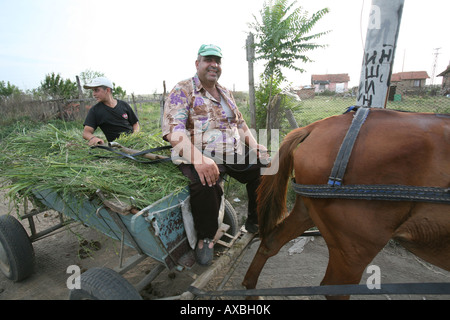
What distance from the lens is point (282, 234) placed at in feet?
6.63

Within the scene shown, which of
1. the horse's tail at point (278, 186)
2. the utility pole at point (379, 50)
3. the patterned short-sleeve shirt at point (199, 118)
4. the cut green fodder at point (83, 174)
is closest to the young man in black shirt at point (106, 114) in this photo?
the cut green fodder at point (83, 174)

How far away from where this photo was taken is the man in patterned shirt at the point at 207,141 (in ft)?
6.08

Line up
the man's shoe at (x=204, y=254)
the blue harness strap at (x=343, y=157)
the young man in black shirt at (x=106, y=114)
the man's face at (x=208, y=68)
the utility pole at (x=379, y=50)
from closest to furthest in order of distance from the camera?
the blue harness strap at (x=343, y=157) → the man's shoe at (x=204, y=254) → the man's face at (x=208, y=68) → the utility pole at (x=379, y=50) → the young man in black shirt at (x=106, y=114)

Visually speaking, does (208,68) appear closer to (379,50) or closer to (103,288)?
(379,50)

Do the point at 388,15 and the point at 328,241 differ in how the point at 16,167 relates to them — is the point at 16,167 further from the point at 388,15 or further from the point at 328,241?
the point at 388,15

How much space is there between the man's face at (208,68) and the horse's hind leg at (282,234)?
1.32 metres

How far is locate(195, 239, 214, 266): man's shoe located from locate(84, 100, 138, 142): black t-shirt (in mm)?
2445

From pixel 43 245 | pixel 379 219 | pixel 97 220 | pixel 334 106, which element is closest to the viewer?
pixel 379 219

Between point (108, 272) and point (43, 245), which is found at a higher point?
point (108, 272)

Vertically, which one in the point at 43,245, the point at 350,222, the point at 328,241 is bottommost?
the point at 43,245

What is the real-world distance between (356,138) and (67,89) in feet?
76.5

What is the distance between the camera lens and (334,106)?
769cm

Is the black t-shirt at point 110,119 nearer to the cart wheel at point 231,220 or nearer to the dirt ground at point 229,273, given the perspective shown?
the dirt ground at point 229,273
